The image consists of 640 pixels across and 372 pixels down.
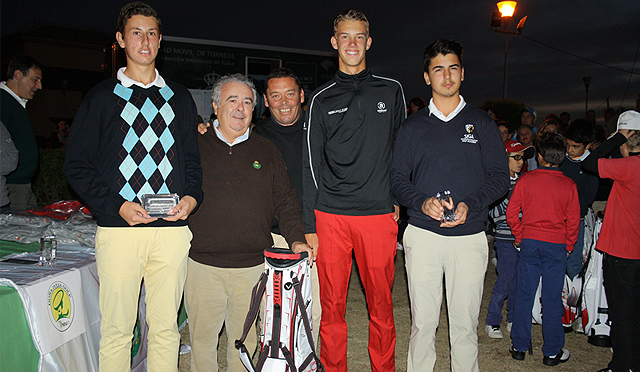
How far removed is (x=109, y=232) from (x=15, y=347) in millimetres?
878

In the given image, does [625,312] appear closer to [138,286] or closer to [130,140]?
[138,286]

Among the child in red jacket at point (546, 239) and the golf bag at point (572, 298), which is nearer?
the child in red jacket at point (546, 239)

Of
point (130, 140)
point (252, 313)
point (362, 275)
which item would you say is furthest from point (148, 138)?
point (362, 275)

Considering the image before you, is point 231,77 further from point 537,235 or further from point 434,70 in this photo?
point 537,235

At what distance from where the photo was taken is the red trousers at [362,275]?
343cm

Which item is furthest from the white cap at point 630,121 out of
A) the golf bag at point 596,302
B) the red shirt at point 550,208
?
the golf bag at point 596,302

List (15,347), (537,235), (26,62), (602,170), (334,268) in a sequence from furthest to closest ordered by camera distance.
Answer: (26,62) → (537,235) → (602,170) → (334,268) → (15,347)

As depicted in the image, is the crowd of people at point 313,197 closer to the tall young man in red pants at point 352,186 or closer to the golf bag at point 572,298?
the tall young man in red pants at point 352,186

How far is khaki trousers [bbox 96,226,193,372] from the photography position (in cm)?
284

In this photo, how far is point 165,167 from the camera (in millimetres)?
2963

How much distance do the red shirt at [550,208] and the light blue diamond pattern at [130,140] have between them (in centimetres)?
359

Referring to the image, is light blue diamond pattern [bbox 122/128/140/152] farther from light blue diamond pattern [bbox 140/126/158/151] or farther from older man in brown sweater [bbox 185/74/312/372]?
older man in brown sweater [bbox 185/74/312/372]

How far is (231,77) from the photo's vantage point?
134 inches

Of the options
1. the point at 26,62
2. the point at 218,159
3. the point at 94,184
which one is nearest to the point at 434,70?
the point at 218,159
